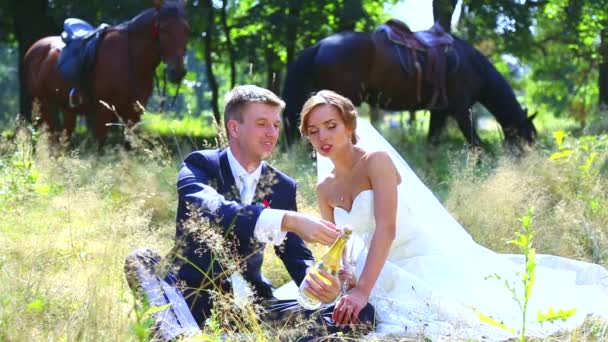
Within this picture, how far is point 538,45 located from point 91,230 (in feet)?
43.4

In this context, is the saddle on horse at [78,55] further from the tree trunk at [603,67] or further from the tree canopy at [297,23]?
the tree trunk at [603,67]

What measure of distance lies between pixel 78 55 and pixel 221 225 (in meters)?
7.23

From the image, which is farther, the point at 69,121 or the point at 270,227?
the point at 69,121

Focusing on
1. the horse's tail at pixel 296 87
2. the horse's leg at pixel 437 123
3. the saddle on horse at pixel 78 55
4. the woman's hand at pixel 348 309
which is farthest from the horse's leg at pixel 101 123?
the woman's hand at pixel 348 309

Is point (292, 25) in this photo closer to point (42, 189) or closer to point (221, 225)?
point (42, 189)

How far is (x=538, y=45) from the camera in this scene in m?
16.2

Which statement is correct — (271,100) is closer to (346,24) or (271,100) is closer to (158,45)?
(158,45)

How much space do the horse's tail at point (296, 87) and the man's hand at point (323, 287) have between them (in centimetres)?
655

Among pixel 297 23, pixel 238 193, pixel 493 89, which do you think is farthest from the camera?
pixel 297 23

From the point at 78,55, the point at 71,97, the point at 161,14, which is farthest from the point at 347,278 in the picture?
the point at 71,97

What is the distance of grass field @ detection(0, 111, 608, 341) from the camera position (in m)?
3.04

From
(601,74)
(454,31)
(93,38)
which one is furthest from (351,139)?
(601,74)

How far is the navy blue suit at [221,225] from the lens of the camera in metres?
3.16

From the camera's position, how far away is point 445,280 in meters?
4.12
